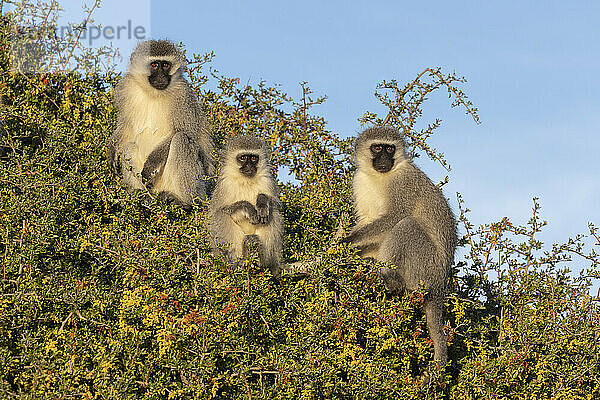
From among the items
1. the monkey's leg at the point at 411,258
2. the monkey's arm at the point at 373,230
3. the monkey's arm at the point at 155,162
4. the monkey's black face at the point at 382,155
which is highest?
the monkey's arm at the point at 155,162

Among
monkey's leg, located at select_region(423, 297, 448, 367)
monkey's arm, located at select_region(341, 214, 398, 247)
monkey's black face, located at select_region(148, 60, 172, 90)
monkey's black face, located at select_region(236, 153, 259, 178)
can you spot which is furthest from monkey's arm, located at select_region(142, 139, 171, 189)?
monkey's leg, located at select_region(423, 297, 448, 367)

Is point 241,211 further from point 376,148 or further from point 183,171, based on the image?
point 376,148

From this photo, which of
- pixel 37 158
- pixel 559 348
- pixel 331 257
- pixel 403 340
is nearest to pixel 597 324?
pixel 559 348

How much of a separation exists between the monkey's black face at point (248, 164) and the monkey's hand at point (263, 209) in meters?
0.24

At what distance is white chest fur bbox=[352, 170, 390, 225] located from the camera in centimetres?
785

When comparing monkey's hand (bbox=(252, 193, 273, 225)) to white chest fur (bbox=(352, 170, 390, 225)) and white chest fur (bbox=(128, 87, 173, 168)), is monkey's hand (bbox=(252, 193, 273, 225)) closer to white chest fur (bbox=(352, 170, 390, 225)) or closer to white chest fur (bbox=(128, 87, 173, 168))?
white chest fur (bbox=(352, 170, 390, 225))

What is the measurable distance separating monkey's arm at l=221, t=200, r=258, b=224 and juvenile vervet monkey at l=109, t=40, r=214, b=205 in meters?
1.15

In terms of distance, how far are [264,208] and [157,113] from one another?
220cm

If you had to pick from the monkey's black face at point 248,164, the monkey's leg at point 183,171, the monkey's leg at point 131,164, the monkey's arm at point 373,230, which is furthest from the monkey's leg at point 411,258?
the monkey's leg at point 131,164

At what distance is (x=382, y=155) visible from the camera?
7863 millimetres

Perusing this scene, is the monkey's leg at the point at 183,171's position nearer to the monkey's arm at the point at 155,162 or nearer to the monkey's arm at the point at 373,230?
the monkey's arm at the point at 155,162

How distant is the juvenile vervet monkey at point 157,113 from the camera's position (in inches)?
337

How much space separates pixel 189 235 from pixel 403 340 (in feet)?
6.04

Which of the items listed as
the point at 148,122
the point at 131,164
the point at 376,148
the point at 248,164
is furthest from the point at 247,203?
the point at 148,122
